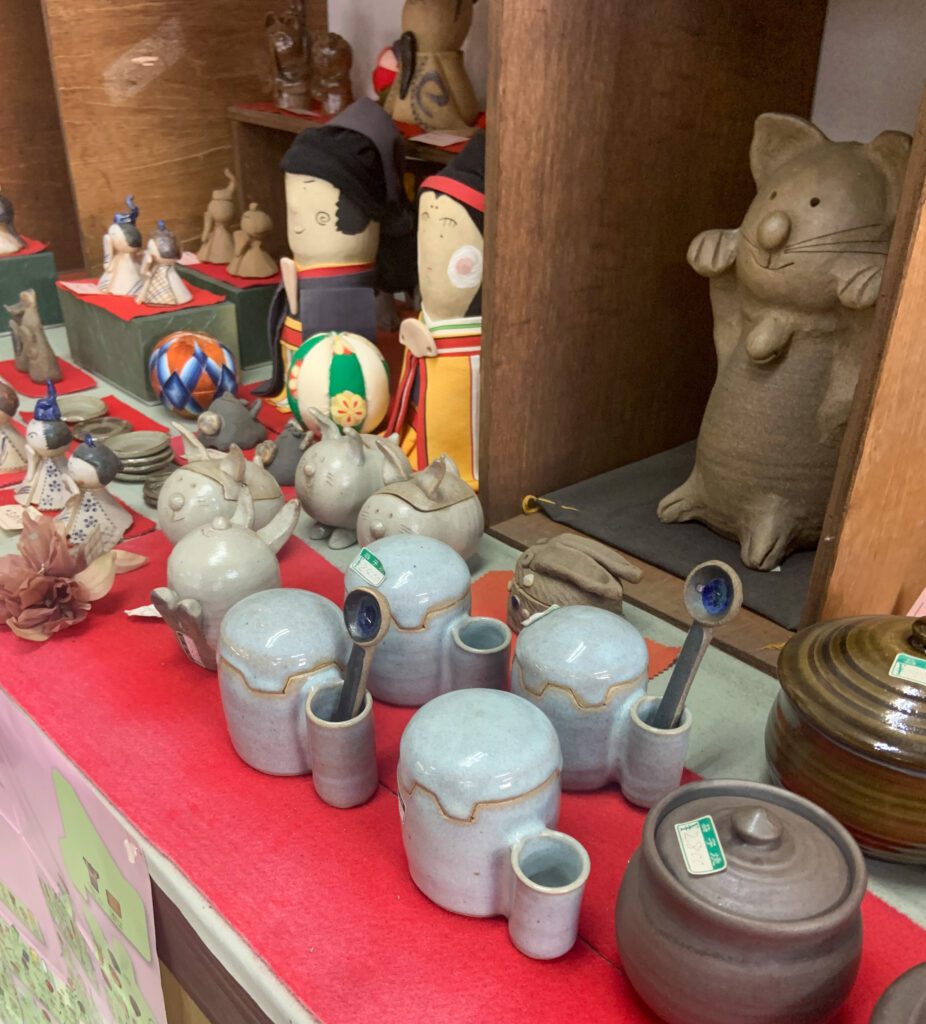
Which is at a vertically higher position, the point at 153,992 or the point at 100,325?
the point at 100,325

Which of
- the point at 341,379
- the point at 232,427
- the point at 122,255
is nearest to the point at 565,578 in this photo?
the point at 341,379

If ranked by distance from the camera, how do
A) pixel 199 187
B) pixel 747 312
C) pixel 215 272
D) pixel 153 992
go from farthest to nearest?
pixel 199 187 → pixel 215 272 → pixel 747 312 → pixel 153 992

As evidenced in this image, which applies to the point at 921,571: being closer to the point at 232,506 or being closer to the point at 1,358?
the point at 232,506

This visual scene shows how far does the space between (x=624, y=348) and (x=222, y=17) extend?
3.89 feet

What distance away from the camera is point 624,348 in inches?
51.8

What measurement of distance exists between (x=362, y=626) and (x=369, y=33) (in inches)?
61.8

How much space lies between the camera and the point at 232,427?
1.42 metres

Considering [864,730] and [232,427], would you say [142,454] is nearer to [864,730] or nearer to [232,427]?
[232,427]

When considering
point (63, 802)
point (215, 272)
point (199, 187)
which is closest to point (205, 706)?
point (63, 802)

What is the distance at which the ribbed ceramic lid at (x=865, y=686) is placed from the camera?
27.0 inches

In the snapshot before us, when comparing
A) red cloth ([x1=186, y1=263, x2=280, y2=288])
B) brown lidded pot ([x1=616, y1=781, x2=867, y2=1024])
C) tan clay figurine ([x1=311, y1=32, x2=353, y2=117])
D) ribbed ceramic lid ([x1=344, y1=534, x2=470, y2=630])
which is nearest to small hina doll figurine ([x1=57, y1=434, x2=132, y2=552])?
ribbed ceramic lid ([x1=344, y1=534, x2=470, y2=630])

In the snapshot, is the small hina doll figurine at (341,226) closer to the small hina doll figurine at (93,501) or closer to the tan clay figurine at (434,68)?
the tan clay figurine at (434,68)

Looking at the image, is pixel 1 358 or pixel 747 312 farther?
pixel 1 358

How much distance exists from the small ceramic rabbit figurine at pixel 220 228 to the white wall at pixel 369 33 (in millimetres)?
351
